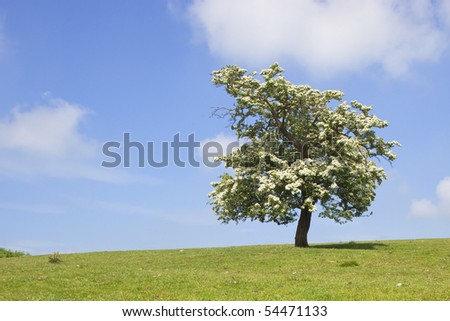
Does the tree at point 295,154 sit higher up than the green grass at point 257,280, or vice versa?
the tree at point 295,154

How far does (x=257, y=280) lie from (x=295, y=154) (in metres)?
25.2

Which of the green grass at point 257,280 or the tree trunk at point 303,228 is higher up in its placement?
the tree trunk at point 303,228

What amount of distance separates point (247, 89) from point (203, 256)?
51.5 feet

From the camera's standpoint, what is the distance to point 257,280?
1022 inches

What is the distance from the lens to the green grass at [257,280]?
22.1m

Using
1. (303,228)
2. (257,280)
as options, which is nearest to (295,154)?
(303,228)

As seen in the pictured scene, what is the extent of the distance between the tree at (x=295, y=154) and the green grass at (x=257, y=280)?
7.89 meters

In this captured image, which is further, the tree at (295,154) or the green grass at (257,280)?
the tree at (295,154)

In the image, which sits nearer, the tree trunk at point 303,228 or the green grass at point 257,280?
the green grass at point 257,280

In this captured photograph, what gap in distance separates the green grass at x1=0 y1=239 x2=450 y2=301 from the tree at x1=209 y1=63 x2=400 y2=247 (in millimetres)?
7893

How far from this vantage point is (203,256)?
41.8 meters
